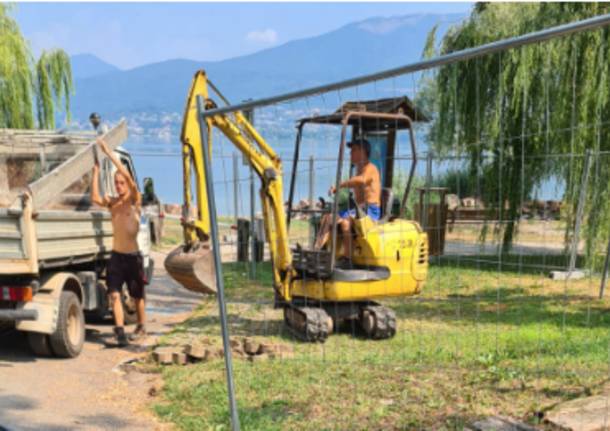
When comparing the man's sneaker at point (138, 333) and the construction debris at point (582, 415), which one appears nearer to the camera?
the construction debris at point (582, 415)

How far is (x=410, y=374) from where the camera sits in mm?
6055

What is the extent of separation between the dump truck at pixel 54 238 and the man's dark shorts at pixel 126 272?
0.31 metres

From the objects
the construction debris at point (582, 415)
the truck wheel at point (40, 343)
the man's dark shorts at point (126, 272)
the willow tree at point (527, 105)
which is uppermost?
the willow tree at point (527, 105)

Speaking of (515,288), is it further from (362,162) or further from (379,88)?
(379,88)

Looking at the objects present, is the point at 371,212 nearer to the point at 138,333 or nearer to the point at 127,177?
the point at 127,177

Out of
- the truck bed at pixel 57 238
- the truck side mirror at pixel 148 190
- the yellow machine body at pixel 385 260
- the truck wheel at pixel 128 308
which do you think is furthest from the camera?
the truck side mirror at pixel 148 190

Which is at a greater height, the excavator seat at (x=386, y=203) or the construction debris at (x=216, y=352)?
the excavator seat at (x=386, y=203)

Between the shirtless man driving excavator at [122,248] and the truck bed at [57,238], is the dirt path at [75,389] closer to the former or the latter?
the shirtless man driving excavator at [122,248]

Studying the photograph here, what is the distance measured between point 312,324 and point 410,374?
6.41 feet

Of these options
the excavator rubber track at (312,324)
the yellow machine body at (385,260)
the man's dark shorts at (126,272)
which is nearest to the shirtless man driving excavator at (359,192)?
the yellow machine body at (385,260)

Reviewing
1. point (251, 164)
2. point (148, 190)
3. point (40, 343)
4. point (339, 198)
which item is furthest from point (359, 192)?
point (40, 343)

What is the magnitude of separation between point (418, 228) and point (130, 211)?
326cm

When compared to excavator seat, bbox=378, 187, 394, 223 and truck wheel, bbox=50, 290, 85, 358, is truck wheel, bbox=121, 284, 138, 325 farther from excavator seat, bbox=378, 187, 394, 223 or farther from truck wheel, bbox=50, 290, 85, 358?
excavator seat, bbox=378, 187, 394, 223

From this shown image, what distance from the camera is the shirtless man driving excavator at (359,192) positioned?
7586 millimetres
